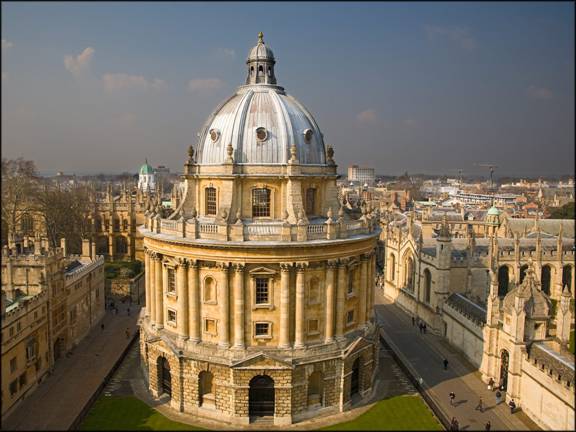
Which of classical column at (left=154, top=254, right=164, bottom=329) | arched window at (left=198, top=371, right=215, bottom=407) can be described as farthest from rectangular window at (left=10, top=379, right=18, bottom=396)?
arched window at (left=198, top=371, right=215, bottom=407)

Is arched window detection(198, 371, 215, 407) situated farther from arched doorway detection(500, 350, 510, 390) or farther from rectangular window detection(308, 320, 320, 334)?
arched doorway detection(500, 350, 510, 390)

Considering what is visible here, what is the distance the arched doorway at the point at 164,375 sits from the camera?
36.0m

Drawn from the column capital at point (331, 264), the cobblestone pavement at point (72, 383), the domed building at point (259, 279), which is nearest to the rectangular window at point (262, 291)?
the domed building at point (259, 279)

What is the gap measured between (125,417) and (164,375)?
4.21m

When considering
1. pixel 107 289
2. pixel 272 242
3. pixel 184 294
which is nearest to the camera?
pixel 272 242

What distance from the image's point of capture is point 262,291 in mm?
32875

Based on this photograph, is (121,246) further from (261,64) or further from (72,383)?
(261,64)

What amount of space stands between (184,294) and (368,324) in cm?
1381

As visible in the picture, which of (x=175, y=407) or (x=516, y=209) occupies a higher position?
(x=516, y=209)

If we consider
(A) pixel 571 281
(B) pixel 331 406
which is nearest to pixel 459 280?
(A) pixel 571 281

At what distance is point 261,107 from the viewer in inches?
1410

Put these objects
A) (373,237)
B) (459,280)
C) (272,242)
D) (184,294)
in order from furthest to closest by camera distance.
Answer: (459,280) → (373,237) → (184,294) → (272,242)

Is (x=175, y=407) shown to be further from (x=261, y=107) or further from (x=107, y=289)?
(x=107, y=289)

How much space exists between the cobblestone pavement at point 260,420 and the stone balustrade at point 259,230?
39.2 ft
